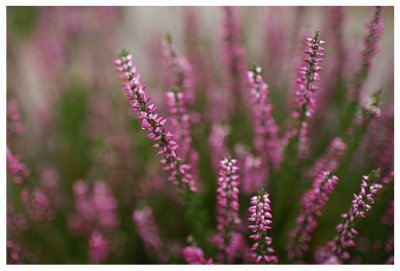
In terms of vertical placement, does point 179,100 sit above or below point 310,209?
above

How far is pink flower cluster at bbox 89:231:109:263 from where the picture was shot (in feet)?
1.81

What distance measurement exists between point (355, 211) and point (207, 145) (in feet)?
1.10

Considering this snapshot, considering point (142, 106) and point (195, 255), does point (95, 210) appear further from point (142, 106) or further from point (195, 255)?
point (142, 106)

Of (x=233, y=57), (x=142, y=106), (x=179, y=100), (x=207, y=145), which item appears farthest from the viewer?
(x=207, y=145)

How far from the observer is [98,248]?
1.82 ft

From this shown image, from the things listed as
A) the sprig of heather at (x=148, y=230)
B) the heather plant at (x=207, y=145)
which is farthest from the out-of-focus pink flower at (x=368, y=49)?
the sprig of heather at (x=148, y=230)

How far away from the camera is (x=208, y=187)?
669 mm

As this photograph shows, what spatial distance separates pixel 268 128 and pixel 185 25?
316mm

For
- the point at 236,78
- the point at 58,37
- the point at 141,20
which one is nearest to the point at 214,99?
the point at 236,78

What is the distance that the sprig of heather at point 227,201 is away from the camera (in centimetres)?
37

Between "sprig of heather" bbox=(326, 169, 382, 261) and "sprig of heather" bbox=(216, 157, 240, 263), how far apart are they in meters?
0.14

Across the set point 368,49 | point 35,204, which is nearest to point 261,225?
point 368,49

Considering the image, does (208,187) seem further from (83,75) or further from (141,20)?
(141,20)

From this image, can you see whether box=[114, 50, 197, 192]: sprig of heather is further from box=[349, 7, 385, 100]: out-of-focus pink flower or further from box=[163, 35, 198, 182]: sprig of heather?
box=[349, 7, 385, 100]: out-of-focus pink flower
